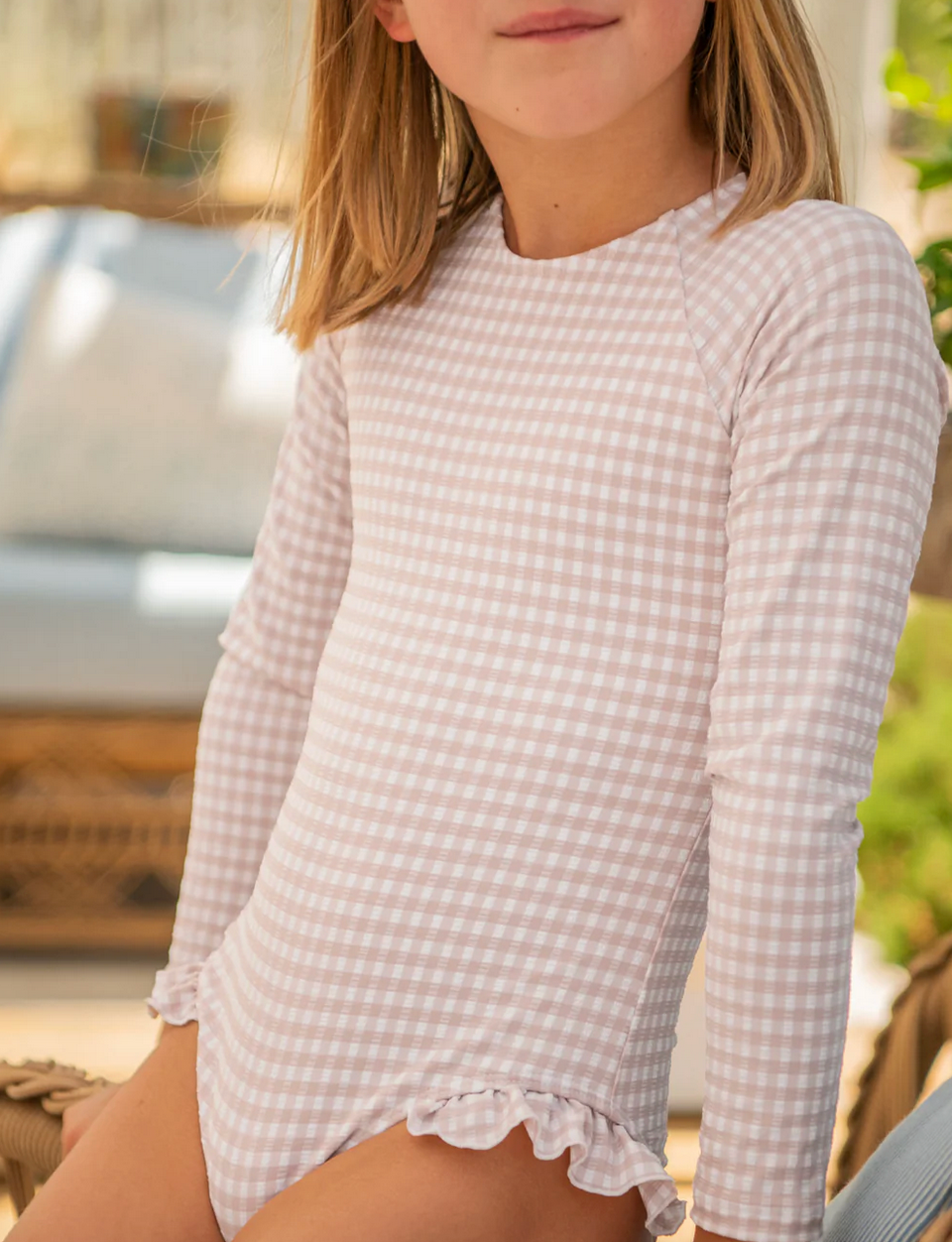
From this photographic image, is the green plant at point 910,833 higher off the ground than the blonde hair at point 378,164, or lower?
lower

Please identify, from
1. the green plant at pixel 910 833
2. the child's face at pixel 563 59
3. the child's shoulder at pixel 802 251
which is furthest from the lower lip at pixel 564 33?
the green plant at pixel 910 833

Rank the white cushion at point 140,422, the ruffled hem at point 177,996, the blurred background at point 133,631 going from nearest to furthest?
the ruffled hem at point 177,996 → the blurred background at point 133,631 → the white cushion at point 140,422

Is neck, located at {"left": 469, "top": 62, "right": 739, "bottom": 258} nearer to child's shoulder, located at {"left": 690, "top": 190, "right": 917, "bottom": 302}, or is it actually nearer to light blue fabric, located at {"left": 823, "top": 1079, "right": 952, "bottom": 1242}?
child's shoulder, located at {"left": 690, "top": 190, "right": 917, "bottom": 302}

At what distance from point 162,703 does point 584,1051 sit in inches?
61.8

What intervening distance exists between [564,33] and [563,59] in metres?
0.01

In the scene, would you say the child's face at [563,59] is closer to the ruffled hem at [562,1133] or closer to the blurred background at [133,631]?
the ruffled hem at [562,1133]

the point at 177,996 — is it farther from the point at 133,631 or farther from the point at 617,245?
the point at 133,631

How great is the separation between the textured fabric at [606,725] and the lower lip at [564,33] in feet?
0.33

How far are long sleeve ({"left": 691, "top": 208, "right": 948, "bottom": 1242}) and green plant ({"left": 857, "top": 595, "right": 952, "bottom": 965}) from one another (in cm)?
173

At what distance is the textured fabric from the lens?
69 centimetres

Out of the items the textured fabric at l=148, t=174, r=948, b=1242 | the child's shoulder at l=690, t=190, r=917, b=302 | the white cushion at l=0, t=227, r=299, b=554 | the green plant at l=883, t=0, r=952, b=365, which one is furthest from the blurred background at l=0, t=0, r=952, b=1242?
the child's shoulder at l=690, t=190, r=917, b=302

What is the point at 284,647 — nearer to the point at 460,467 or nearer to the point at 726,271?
the point at 460,467

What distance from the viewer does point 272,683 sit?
1.02 m

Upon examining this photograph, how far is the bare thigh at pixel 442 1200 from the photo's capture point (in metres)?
0.69
